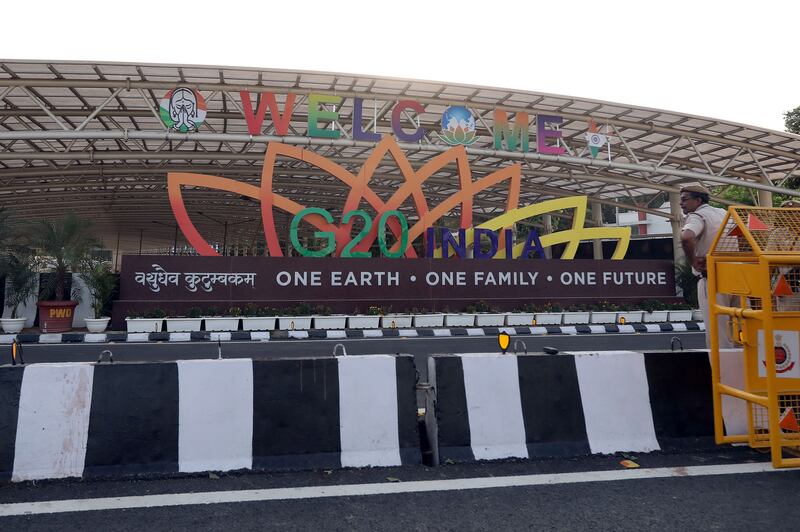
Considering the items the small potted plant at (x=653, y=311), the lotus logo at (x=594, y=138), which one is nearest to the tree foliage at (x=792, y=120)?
the lotus logo at (x=594, y=138)

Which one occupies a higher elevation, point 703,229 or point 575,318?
point 703,229

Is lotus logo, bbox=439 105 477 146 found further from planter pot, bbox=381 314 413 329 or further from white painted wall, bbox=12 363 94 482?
white painted wall, bbox=12 363 94 482

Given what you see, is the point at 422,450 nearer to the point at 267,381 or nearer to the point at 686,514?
the point at 267,381

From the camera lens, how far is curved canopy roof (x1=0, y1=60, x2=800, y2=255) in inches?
581

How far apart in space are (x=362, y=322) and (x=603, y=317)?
7.36 meters

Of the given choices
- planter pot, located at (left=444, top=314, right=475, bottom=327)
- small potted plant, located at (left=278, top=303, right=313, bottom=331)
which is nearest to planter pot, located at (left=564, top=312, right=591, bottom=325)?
Result: planter pot, located at (left=444, top=314, right=475, bottom=327)

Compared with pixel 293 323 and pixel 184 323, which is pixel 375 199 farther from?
pixel 184 323

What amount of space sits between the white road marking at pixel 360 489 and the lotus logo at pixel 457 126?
15.1 meters

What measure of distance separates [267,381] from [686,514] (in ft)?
7.98

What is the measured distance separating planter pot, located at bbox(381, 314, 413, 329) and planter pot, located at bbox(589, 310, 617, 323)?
565 centimetres

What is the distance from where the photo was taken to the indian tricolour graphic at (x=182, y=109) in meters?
14.8

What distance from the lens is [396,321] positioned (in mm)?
13172

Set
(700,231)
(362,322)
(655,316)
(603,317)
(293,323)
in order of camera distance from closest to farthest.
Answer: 1. (700,231)
2. (293,323)
3. (362,322)
4. (603,317)
5. (655,316)

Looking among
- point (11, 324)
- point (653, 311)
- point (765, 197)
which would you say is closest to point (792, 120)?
point (765, 197)
